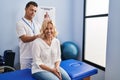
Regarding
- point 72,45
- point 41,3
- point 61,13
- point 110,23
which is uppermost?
point 41,3

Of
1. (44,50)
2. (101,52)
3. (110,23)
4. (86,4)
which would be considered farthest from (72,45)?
(44,50)

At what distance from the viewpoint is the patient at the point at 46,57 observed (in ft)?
5.62

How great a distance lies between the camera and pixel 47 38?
1823mm

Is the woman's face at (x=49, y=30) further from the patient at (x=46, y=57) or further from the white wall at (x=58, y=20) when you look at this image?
the white wall at (x=58, y=20)

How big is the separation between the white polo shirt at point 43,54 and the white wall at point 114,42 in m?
0.83

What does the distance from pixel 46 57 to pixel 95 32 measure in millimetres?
1425

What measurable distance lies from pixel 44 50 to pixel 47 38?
0.54 ft

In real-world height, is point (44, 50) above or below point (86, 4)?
below

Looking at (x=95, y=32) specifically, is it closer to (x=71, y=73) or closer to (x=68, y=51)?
(x=68, y=51)

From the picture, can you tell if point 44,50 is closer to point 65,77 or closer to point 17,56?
point 65,77

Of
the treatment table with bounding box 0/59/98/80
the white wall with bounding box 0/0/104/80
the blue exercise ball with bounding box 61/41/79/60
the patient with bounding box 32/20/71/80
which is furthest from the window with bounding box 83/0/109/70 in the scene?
the patient with bounding box 32/20/71/80

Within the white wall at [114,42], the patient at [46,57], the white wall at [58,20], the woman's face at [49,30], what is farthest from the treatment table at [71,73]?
the white wall at [58,20]

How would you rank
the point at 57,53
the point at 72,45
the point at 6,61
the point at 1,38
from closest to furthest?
1. the point at 57,53
2. the point at 6,61
3. the point at 1,38
4. the point at 72,45

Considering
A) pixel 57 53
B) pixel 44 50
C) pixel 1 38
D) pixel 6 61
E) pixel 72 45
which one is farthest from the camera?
pixel 72 45
